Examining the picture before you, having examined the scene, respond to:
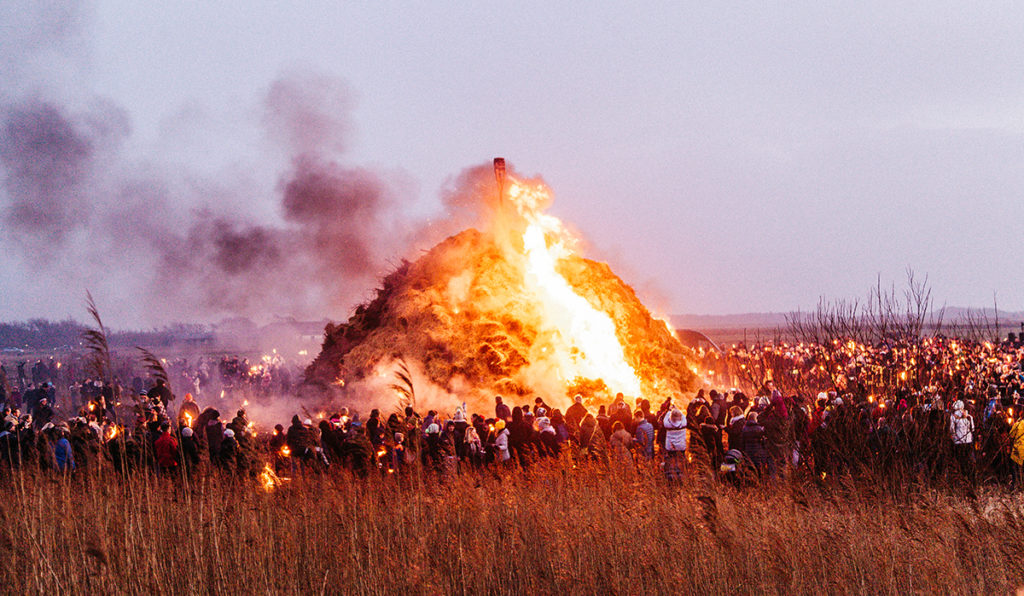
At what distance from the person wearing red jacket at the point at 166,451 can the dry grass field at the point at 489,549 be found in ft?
12.5

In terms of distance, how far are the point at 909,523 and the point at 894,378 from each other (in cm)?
575

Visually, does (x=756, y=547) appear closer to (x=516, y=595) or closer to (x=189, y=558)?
(x=516, y=595)

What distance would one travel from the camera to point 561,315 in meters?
25.2

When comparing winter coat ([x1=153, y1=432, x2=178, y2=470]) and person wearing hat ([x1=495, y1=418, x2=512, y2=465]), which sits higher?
winter coat ([x1=153, y1=432, x2=178, y2=470])

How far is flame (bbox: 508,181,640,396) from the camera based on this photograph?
24.6m

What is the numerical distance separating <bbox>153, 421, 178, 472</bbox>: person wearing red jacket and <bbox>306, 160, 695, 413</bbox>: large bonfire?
9233mm

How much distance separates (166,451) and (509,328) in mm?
12703

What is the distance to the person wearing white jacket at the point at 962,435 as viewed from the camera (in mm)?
13352

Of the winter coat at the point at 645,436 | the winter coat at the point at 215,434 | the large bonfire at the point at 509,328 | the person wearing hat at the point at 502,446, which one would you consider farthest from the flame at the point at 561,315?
the winter coat at the point at 215,434

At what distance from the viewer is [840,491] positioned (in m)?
11.8

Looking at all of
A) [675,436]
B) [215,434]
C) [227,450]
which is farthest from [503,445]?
[215,434]

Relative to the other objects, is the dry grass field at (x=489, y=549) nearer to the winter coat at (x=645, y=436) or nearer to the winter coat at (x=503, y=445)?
the winter coat at (x=645, y=436)

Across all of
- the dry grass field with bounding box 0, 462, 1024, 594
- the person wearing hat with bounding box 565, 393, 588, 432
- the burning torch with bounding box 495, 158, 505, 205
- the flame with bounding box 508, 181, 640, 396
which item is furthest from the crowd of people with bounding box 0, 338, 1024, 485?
the burning torch with bounding box 495, 158, 505, 205

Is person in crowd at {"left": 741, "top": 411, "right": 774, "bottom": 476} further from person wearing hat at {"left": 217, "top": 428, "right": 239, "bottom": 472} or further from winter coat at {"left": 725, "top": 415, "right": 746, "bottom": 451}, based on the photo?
person wearing hat at {"left": 217, "top": 428, "right": 239, "bottom": 472}
